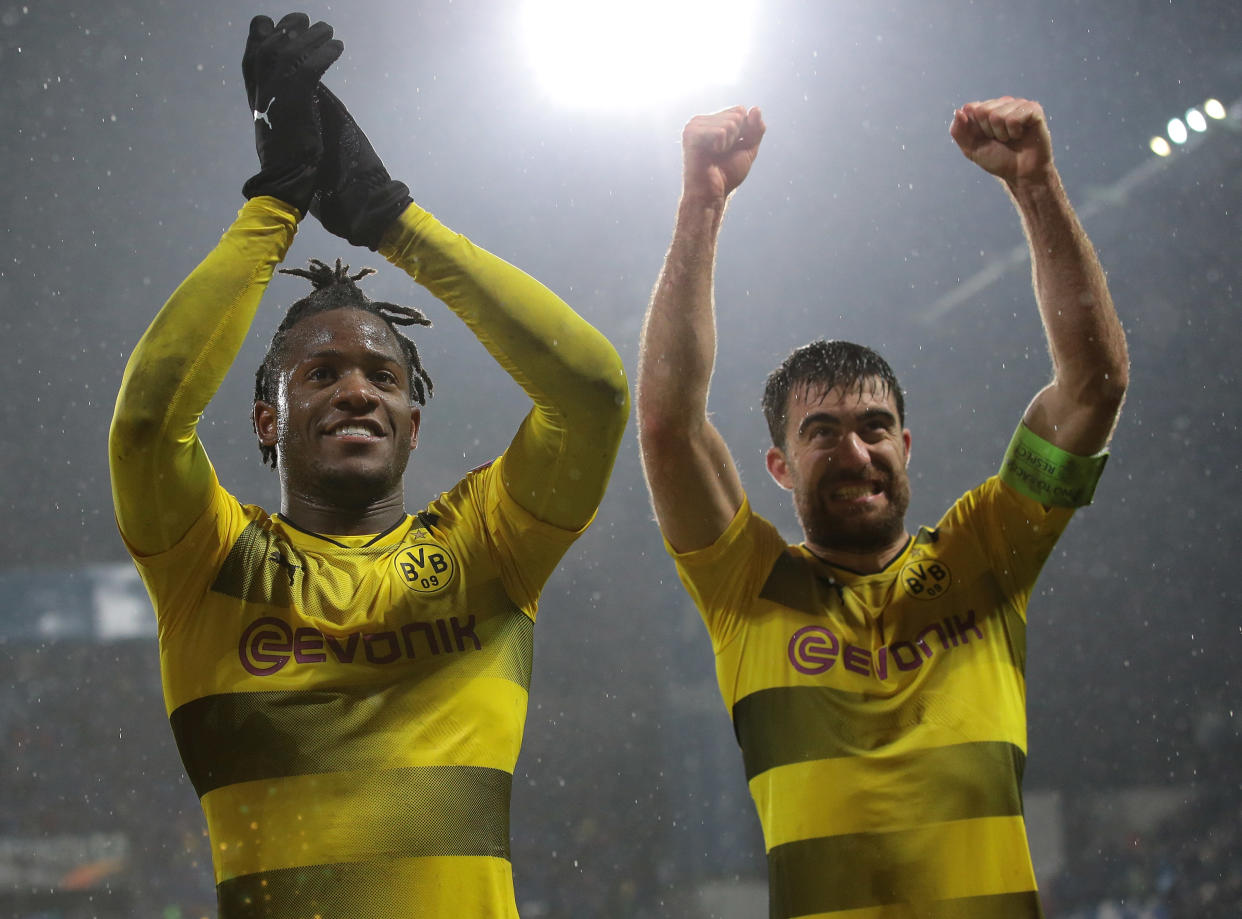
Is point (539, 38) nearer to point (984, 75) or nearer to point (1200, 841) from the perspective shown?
point (984, 75)

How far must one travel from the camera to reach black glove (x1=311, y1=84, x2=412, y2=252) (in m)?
1.71

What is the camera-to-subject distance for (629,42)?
548 cm

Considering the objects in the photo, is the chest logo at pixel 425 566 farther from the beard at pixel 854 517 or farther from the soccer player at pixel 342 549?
the beard at pixel 854 517

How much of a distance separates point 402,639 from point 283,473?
402mm

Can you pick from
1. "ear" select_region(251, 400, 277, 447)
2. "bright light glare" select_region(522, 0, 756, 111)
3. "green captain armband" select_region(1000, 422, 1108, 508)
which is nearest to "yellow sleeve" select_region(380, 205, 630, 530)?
"ear" select_region(251, 400, 277, 447)

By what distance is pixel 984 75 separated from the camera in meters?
6.75

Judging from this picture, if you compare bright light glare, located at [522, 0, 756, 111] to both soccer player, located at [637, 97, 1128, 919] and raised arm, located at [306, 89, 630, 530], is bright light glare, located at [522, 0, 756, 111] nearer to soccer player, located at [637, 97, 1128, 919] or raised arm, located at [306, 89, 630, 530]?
soccer player, located at [637, 97, 1128, 919]

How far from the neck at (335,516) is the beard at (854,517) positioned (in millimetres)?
737

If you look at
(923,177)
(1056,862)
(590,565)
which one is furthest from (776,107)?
(1056,862)

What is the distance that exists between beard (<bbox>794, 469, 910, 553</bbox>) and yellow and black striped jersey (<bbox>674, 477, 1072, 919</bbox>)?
0.05 m

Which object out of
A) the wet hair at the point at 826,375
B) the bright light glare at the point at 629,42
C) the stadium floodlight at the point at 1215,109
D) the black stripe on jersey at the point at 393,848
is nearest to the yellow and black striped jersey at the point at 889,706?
the wet hair at the point at 826,375

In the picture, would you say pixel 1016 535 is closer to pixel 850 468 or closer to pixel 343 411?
pixel 850 468

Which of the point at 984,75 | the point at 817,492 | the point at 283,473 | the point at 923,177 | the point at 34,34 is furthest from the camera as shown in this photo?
the point at 923,177

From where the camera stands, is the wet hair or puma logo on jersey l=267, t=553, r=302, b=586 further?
the wet hair
